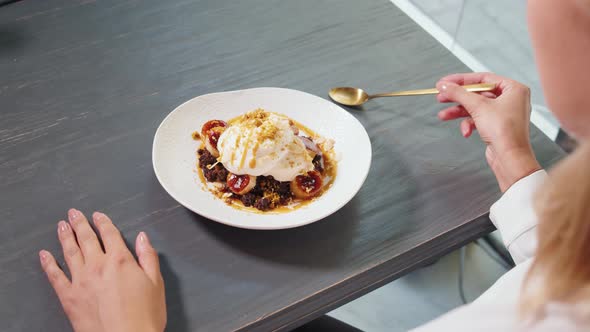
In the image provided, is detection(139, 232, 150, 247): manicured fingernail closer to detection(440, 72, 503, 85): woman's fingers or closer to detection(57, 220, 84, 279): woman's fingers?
detection(57, 220, 84, 279): woman's fingers

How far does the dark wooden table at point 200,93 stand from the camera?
1016 mm

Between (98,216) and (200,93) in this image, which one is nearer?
(98,216)

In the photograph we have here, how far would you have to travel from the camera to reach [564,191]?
26.0 inches

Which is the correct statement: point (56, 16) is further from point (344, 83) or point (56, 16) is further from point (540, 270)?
point (540, 270)

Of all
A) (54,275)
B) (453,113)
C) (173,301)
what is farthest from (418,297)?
(54,275)

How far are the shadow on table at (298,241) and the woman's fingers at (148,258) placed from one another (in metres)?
0.11

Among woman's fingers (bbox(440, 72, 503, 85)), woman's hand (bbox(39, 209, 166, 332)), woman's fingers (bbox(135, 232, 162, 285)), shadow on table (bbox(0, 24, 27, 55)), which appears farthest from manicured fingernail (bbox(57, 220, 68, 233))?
woman's fingers (bbox(440, 72, 503, 85))

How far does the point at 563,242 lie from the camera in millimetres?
692

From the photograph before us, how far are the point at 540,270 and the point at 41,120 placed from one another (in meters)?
0.98

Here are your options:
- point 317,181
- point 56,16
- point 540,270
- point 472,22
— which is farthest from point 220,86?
point 472,22

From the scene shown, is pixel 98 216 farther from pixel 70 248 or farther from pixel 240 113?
pixel 240 113

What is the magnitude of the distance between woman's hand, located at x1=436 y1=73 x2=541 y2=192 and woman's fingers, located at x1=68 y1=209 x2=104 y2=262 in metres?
0.73

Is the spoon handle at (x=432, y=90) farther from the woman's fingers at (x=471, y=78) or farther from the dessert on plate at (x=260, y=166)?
the dessert on plate at (x=260, y=166)

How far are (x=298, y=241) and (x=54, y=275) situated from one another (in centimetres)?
40
